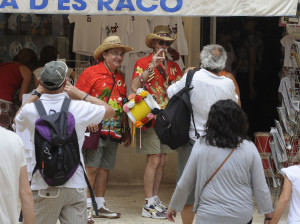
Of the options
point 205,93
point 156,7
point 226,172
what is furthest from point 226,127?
point 156,7

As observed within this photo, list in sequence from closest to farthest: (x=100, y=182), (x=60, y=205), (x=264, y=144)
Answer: (x=60, y=205) → (x=100, y=182) → (x=264, y=144)

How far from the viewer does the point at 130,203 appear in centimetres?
825

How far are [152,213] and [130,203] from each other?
0.74 m

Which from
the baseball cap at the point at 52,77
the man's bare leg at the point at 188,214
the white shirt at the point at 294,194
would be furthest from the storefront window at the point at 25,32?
the white shirt at the point at 294,194

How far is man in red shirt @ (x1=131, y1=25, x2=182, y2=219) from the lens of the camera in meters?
7.43

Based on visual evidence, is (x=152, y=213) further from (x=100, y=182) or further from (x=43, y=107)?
(x=43, y=107)

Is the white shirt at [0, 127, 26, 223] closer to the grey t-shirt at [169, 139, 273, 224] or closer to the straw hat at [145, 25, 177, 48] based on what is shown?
the grey t-shirt at [169, 139, 273, 224]

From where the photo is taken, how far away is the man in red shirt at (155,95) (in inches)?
293

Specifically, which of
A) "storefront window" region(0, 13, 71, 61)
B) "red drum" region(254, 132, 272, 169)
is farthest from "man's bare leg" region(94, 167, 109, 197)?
"storefront window" region(0, 13, 71, 61)

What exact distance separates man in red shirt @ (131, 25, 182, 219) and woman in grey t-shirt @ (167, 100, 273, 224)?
258cm

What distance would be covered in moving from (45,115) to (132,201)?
3.69 meters

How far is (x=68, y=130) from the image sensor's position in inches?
190

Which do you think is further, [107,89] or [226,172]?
[107,89]

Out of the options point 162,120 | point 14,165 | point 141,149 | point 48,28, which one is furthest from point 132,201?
point 14,165
